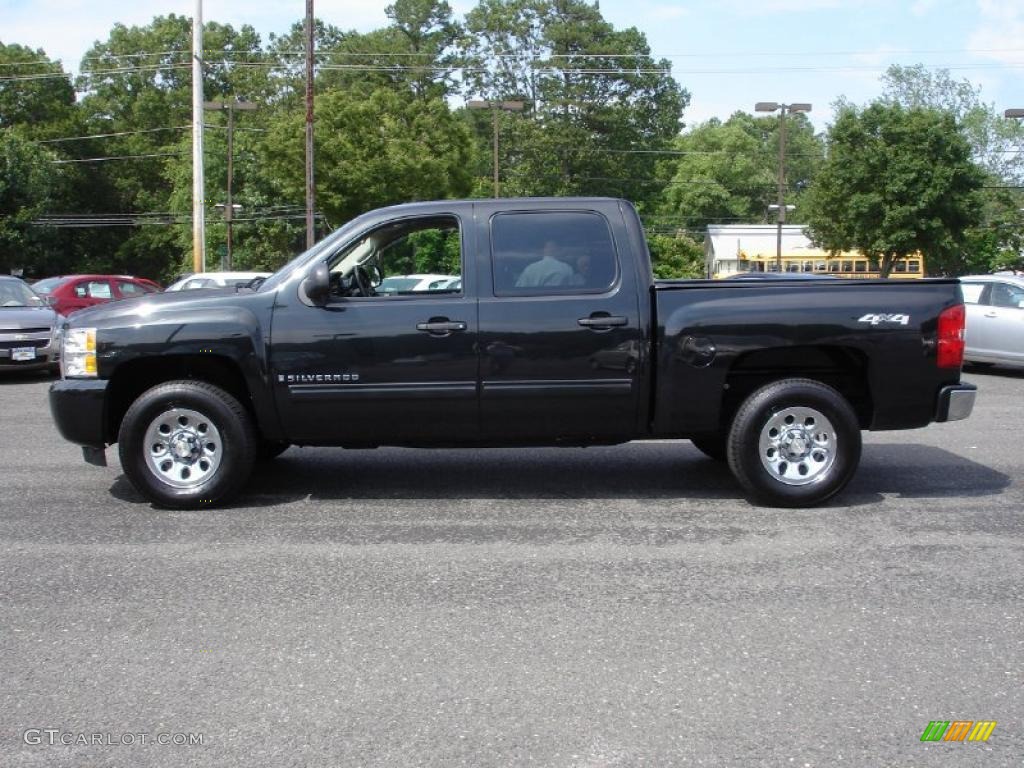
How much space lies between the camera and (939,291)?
652cm

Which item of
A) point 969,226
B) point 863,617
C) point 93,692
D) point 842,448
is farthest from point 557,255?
point 969,226

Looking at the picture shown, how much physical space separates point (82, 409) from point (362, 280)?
1.95m

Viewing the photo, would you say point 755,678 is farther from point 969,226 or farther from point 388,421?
point 969,226

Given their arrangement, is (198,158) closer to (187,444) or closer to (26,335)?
(26,335)

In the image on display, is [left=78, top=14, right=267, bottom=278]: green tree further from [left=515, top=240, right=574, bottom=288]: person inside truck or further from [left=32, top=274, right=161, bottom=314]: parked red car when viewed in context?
[left=515, top=240, right=574, bottom=288]: person inside truck

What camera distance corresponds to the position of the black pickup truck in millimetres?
6422

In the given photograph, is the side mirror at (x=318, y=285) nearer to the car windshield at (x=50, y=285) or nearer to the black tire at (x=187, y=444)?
the black tire at (x=187, y=444)

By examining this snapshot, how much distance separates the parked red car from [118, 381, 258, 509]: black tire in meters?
13.6

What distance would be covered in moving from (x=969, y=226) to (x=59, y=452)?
136 feet

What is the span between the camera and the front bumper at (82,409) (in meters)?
6.52

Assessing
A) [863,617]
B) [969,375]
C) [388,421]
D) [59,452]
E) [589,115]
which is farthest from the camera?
[589,115]

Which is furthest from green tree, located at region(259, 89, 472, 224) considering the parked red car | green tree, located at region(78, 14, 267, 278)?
the parked red car

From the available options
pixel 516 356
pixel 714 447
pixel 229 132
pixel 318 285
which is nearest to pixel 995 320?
pixel 714 447

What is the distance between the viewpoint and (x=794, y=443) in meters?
6.59
